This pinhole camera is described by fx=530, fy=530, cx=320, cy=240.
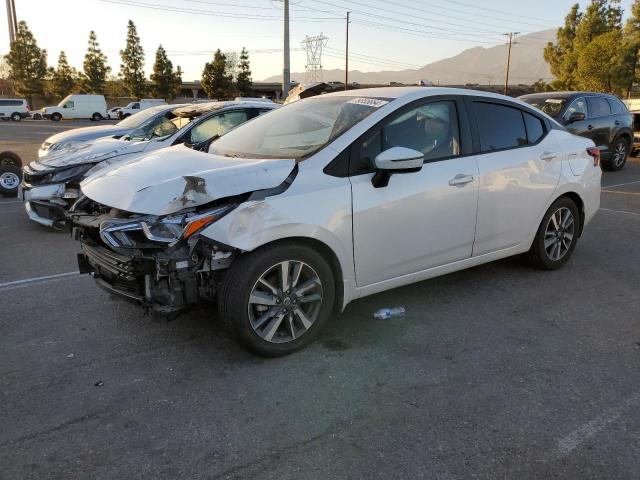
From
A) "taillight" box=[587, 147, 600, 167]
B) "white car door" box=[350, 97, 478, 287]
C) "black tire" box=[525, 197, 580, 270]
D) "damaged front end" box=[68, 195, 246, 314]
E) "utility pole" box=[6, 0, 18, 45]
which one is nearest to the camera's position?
"damaged front end" box=[68, 195, 246, 314]

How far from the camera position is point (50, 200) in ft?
21.3

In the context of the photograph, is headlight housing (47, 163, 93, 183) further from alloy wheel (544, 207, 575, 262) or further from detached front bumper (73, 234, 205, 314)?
alloy wheel (544, 207, 575, 262)

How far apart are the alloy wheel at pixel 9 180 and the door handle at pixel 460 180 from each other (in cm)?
819

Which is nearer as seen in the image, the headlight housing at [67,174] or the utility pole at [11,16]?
the headlight housing at [67,174]

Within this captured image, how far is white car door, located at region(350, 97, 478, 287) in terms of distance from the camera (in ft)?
12.0

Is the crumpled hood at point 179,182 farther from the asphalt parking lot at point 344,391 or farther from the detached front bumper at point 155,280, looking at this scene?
the asphalt parking lot at point 344,391

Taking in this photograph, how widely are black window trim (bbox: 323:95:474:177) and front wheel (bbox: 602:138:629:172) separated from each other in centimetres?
996

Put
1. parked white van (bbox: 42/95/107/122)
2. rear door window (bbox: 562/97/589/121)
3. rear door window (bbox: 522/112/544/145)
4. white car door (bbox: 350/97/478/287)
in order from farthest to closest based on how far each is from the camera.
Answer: parked white van (bbox: 42/95/107/122), rear door window (bbox: 562/97/589/121), rear door window (bbox: 522/112/544/145), white car door (bbox: 350/97/478/287)

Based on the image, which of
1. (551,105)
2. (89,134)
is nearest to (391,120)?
(89,134)

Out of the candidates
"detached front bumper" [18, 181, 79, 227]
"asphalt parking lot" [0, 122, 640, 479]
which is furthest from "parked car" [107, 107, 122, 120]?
"asphalt parking lot" [0, 122, 640, 479]

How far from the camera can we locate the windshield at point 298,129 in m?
3.84

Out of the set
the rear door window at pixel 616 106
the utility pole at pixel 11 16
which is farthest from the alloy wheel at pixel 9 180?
the utility pole at pixel 11 16

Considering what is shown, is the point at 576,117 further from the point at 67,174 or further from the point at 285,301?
the point at 285,301

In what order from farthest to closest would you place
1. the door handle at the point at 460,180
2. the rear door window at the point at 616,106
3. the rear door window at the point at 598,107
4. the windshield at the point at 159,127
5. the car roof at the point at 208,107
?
the rear door window at the point at 616,106, the rear door window at the point at 598,107, the windshield at the point at 159,127, the car roof at the point at 208,107, the door handle at the point at 460,180
